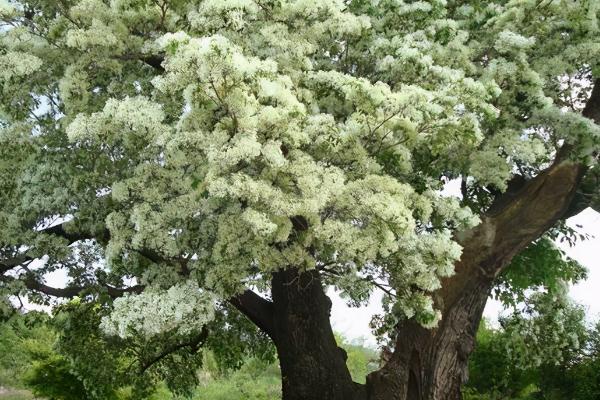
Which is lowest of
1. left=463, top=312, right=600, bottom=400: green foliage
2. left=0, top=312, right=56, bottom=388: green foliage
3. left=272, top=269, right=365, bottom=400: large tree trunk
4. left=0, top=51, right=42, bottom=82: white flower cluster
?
left=272, top=269, right=365, bottom=400: large tree trunk

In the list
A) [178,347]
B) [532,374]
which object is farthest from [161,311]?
[532,374]

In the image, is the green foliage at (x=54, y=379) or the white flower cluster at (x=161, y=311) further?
the green foliage at (x=54, y=379)

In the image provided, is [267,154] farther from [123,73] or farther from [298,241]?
[123,73]

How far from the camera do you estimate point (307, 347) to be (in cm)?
1341

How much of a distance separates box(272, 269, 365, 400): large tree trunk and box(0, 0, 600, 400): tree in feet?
0.13

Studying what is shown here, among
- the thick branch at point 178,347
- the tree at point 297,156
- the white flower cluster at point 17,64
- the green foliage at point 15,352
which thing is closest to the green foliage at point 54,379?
the thick branch at point 178,347

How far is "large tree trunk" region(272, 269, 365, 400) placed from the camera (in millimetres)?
13258

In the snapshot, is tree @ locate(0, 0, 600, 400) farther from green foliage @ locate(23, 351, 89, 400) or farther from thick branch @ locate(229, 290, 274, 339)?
green foliage @ locate(23, 351, 89, 400)

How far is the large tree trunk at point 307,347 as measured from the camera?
13.3m

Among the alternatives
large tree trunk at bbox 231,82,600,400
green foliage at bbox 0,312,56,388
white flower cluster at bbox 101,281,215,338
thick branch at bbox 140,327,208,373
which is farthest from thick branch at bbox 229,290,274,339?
green foliage at bbox 0,312,56,388

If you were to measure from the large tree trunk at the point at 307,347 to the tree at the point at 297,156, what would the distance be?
4 cm

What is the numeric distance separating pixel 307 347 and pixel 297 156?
5.44 m

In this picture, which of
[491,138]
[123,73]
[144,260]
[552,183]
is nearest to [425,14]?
[491,138]

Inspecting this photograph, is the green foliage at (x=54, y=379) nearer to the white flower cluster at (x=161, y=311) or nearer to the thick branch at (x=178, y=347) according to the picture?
the thick branch at (x=178, y=347)
